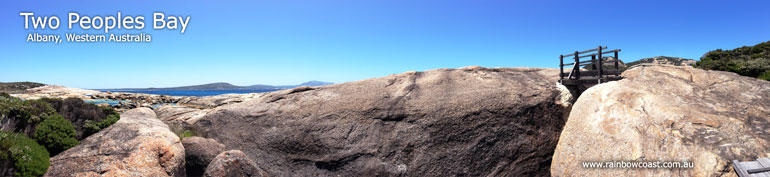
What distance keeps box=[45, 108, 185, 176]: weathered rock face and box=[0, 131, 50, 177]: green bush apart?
0.26 m

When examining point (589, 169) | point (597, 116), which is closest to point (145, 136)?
point (589, 169)

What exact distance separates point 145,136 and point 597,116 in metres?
14.2

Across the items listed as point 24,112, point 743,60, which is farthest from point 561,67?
point 743,60

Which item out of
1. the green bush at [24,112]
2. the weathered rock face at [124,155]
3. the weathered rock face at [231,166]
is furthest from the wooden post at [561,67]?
the green bush at [24,112]

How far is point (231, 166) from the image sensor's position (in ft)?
33.2

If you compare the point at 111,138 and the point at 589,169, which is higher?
the point at 111,138

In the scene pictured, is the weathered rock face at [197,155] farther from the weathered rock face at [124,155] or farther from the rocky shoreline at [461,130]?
the weathered rock face at [124,155]

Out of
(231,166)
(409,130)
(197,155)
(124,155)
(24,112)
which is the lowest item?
(231,166)

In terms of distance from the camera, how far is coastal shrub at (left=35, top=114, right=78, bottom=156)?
8.73m

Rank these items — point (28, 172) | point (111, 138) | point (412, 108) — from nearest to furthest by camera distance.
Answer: point (28, 172)
point (111, 138)
point (412, 108)

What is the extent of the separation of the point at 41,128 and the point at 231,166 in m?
5.04

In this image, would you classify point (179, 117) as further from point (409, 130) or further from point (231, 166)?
point (409, 130)

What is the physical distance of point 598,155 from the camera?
8945 millimetres

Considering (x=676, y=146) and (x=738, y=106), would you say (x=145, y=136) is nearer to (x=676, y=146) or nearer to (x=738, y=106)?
(x=676, y=146)
